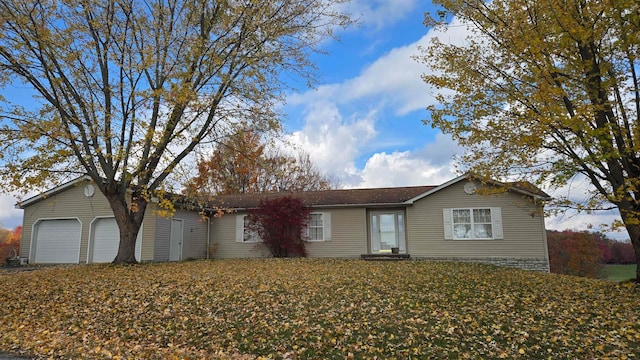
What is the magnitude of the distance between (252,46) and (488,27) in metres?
6.73

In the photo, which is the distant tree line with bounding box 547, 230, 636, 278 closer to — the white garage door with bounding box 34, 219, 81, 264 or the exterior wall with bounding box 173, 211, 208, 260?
the exterior wall with bounding box 173, 211, 208, 260

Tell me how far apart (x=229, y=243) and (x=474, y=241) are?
10.5 meters

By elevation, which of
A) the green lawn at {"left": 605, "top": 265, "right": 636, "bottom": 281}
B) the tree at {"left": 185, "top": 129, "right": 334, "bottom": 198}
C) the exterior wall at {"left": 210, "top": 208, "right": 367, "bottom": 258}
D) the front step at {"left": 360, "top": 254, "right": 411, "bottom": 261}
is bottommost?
the green lawn at {"left": 605, "top": 265, "right": 636, "bottom": 281}

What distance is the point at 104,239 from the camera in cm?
1634

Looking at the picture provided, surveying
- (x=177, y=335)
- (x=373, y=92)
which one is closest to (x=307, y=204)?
(x=373, y=92)

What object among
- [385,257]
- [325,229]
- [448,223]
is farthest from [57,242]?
[448,223]

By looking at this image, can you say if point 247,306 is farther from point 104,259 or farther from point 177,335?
point 104,259

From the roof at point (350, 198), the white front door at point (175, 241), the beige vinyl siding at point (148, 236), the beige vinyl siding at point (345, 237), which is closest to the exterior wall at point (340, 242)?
the beige vinyl siding at point (345, 237)

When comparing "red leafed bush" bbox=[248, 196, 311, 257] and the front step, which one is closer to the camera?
the front step

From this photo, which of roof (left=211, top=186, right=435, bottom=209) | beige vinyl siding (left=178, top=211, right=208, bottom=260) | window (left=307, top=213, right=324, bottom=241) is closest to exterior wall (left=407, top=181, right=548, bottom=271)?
roof (left=211, top=186, right=435, bottom=209)

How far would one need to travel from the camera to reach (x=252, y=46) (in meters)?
12.1

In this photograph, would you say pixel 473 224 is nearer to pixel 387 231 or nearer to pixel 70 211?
pixel 387 231

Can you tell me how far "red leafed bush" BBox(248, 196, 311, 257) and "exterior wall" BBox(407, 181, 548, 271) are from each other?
14.7ft

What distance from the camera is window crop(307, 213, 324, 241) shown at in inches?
669
